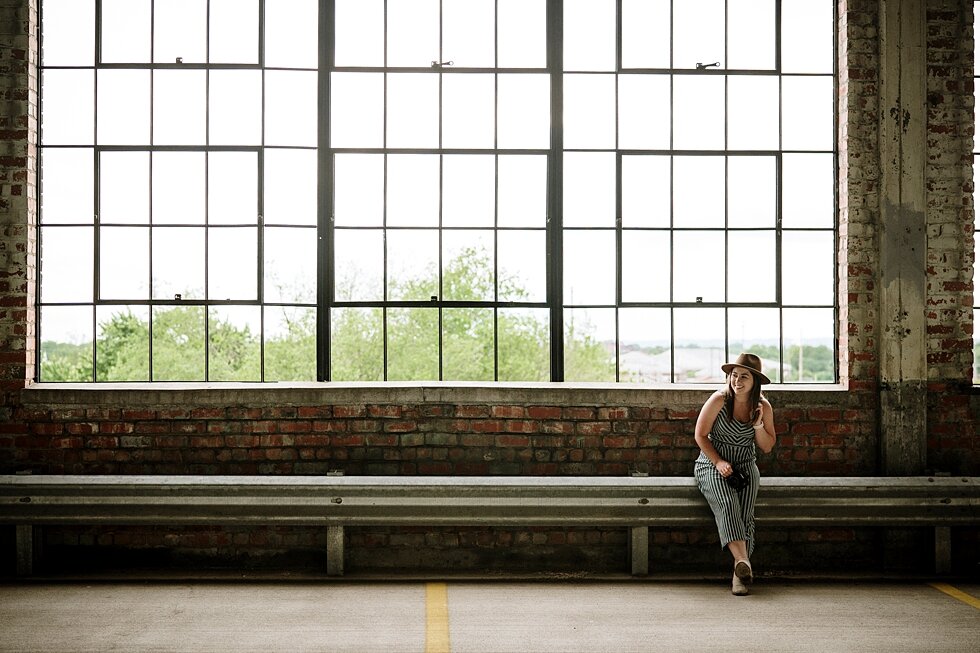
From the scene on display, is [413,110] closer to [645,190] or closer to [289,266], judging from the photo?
[289,266]

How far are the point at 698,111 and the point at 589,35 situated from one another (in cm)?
88

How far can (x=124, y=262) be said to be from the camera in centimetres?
555

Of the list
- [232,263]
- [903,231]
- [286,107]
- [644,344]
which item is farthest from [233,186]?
[903,231]

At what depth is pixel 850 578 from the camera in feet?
17.0

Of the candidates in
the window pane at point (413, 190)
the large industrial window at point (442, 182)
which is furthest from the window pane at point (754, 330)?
the window pane at point (413, 190)

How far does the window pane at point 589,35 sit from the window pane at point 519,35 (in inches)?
6.8

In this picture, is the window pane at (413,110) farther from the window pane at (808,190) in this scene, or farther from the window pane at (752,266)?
the window pane at (808,190)

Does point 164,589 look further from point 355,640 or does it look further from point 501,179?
point 501,179

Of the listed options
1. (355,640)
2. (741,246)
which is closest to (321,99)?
(741,246)

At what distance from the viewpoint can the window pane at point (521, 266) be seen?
18.5 ft

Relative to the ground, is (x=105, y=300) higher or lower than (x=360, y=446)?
higher

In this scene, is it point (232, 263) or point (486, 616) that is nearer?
point (486, 616)

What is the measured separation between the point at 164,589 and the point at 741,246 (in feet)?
13.6

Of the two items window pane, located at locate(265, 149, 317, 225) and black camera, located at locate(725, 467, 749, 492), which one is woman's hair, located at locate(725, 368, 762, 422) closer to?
black camera, located at locate(725, 467, 749, 492)
